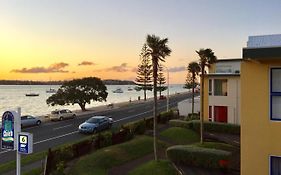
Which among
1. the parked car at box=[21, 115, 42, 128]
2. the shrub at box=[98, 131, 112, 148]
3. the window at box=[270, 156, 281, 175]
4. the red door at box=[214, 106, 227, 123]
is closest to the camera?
the window at box=[270, 156, 281, 175]

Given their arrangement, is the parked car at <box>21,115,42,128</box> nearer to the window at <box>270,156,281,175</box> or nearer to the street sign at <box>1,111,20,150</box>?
the street sign at <box>1,111,20,150</box>

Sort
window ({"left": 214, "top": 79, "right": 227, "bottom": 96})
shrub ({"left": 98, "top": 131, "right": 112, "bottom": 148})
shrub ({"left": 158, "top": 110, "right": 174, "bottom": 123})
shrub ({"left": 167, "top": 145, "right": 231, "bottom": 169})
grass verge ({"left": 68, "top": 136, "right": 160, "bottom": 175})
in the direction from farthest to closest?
shrub ({"left": 158, "top": 110, "right": 174, "bottom": 123}) → window ({"left": 214, "top": 79, "right": 227, "bottom": 96}) → shrub ({"left": 98, "top": 131, "right": 112, "bottom": 148}) → grass verge ({"left": 68, "top": 136, "right": 160, "bottom": 175}) → shrub ({"left": 167, "top": 145, "right": 231, "bottom": 169})

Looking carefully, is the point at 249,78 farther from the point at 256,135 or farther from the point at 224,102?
the point at 224,102

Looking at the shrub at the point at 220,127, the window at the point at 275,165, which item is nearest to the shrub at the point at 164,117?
the shrub at the point at 220,127

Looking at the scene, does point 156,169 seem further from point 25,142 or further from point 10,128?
point 10,128

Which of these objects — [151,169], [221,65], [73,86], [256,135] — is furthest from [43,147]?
[73,86]

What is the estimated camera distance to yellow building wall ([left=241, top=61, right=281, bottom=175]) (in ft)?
42.0

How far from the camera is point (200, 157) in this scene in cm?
1936

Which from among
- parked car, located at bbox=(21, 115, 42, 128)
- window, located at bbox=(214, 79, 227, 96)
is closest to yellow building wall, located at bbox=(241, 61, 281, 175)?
window, located at bbox=(214, 79, 227, 96)

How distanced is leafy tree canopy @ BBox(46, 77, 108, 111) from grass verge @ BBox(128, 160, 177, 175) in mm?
42487

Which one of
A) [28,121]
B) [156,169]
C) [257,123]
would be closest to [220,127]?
[156,169]

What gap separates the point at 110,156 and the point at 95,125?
47.2 feet

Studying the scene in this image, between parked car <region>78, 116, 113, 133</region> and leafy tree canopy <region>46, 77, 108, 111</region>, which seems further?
leafy tree canopy <region>46, 77, 108, 111</region>

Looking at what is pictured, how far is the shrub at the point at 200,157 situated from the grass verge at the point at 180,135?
9065 millimetres
